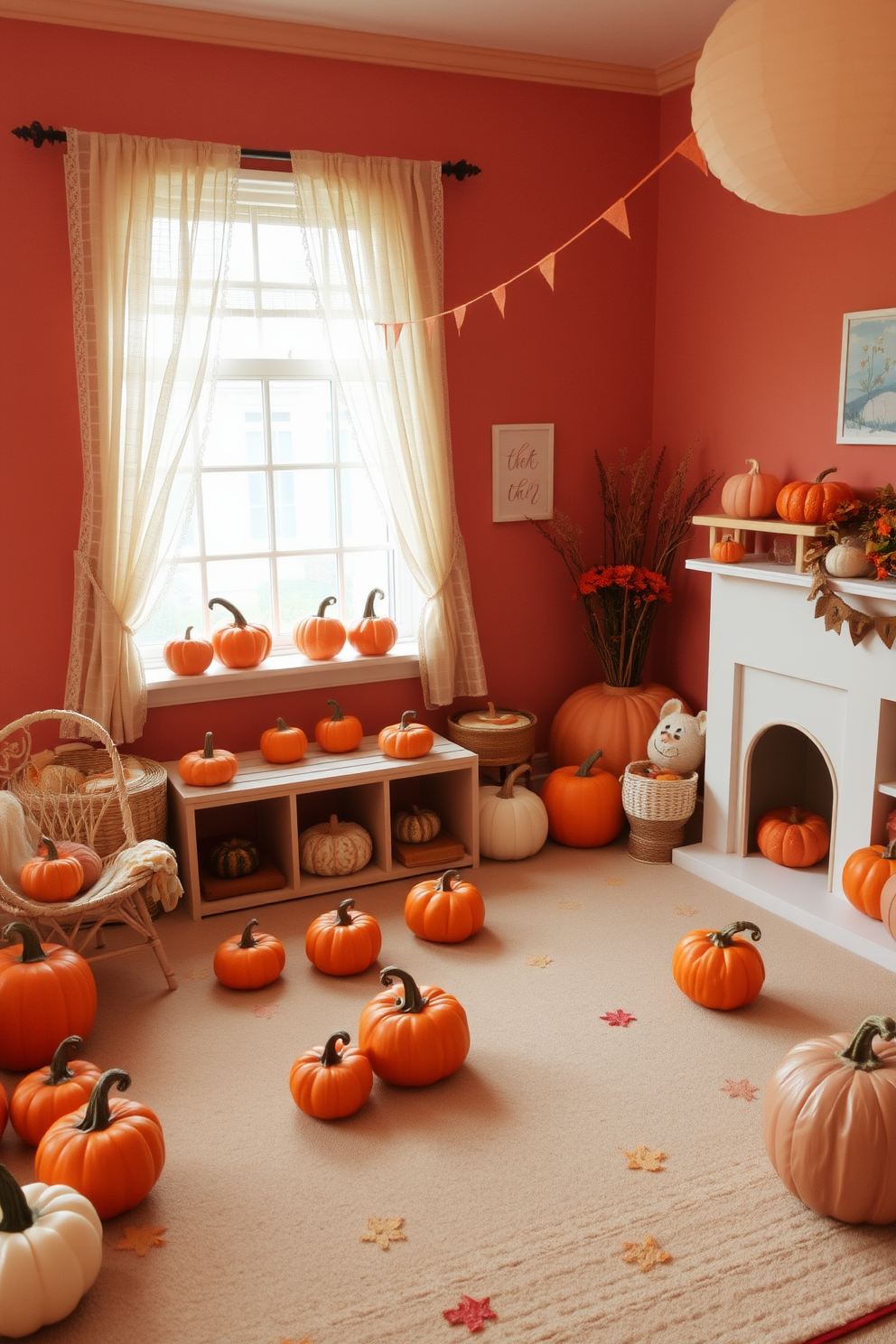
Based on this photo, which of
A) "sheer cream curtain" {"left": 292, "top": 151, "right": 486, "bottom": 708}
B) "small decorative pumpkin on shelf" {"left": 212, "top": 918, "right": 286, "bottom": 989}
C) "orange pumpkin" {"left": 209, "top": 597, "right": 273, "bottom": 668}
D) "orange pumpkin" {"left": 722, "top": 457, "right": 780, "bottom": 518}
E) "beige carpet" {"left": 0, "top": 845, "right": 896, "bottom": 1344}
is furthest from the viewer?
"orange pumpkin" {"left": 209, "top": 597, "right": 273, "bottom": 668}

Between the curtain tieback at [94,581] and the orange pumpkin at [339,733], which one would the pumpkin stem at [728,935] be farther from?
the curtain tieback at [94,581]

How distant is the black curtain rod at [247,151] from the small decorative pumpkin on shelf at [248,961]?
8.33ft

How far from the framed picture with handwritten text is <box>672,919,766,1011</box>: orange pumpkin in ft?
6.83

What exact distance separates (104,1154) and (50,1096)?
29 cm

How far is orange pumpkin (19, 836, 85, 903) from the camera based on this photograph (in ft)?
9.98

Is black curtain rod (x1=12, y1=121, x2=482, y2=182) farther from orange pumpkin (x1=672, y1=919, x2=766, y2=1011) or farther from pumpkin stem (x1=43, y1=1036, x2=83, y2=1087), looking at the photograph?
orange pumpkin (x1=672, y1=919, x2=766, y2=1011)

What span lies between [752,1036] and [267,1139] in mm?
1299

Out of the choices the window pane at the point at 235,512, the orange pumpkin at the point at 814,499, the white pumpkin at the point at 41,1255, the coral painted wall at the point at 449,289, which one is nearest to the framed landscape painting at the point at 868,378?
the orange pumpkin at the point at 814,499

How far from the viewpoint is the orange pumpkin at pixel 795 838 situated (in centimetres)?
386

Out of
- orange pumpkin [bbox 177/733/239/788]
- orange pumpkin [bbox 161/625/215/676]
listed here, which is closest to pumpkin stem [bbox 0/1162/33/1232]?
orange pumpkin [bbox 177/733/239/788]

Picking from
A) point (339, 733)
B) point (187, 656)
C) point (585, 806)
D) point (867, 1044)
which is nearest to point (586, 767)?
point (585, 806)

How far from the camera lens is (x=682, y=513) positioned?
4.57 m

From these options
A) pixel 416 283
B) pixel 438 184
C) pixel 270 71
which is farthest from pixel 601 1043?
pixel 270 71

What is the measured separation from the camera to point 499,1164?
243 centimetres
